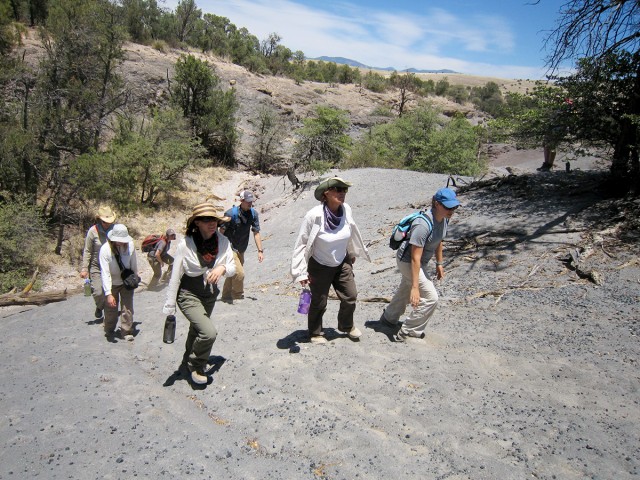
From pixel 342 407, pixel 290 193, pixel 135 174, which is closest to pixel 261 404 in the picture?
pixel 342 407

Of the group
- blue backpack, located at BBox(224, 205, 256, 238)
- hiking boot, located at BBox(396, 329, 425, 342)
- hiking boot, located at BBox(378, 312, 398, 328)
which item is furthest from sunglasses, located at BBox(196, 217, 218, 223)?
blue backpack, located at BBox(224, 205, 256, 238)

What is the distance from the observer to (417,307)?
14.6ft

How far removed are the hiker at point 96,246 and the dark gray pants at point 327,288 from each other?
314cm

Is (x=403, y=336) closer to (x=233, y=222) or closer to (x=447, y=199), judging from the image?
(x=447, y=199)

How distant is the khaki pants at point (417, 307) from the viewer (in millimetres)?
4402

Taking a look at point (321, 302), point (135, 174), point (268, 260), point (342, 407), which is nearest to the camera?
point (342, 407)

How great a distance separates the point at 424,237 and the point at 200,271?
2135mm

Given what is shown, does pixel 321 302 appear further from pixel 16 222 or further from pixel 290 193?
pixel 290 193

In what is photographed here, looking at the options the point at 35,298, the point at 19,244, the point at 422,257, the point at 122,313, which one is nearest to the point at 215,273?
the point at 422,257

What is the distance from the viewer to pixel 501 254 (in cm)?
714

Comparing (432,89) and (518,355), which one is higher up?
(432,89)

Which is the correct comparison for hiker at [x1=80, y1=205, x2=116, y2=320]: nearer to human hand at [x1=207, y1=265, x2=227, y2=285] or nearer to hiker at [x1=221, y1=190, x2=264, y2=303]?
hiker at [x1=221, y1=190, x2=264, y2=303]

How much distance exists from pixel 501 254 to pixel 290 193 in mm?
11756

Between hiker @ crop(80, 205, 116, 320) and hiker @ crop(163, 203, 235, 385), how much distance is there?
256 cm
